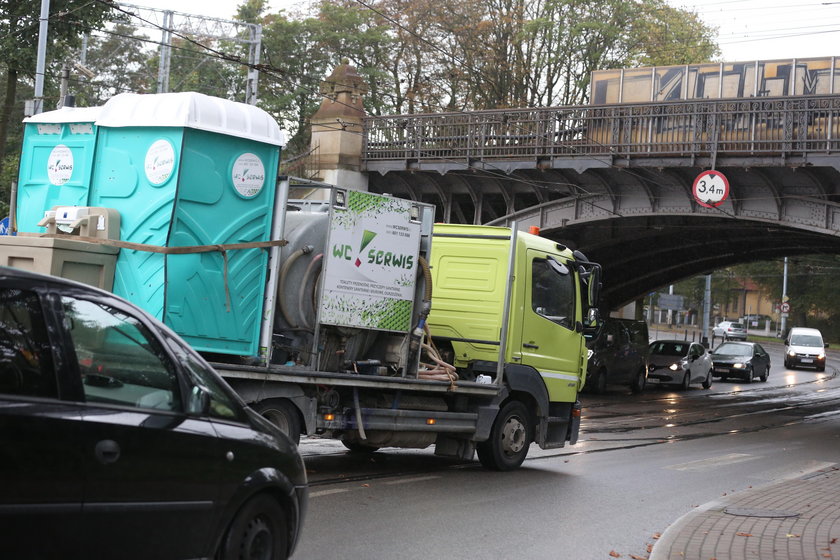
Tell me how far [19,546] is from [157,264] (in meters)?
4.57

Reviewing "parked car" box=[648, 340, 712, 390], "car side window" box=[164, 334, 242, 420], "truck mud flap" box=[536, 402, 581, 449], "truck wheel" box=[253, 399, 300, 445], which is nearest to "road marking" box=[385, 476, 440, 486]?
"truck wheel" box=[253, 399, 300, 445]

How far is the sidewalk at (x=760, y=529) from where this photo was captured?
7.65m

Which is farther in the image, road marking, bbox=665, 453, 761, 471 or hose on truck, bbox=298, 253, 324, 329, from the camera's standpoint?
road marking, bbox=665, 453, 761, 471

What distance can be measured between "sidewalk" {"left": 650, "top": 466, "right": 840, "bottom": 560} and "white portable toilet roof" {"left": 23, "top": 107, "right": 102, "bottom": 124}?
5.75 m

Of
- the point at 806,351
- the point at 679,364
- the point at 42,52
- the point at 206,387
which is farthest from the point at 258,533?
the point at 806,351

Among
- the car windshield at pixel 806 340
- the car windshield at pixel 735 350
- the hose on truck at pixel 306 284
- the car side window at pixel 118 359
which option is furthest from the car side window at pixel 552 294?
the car windshield at pixel 806 340

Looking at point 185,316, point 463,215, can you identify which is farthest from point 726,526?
point 463,215

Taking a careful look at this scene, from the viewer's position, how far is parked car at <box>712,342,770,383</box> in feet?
130

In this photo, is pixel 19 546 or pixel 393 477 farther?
pixel 393 477

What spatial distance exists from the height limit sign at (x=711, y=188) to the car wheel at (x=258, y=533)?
70.9ft

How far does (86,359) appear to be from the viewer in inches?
179

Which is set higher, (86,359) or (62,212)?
(62,212)

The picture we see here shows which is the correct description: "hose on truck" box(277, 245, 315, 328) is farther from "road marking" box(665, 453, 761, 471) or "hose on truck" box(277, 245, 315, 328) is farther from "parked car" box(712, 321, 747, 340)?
"parked car" box(712, 321, 747, 340)

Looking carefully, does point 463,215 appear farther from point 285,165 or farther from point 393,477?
point 393,477
